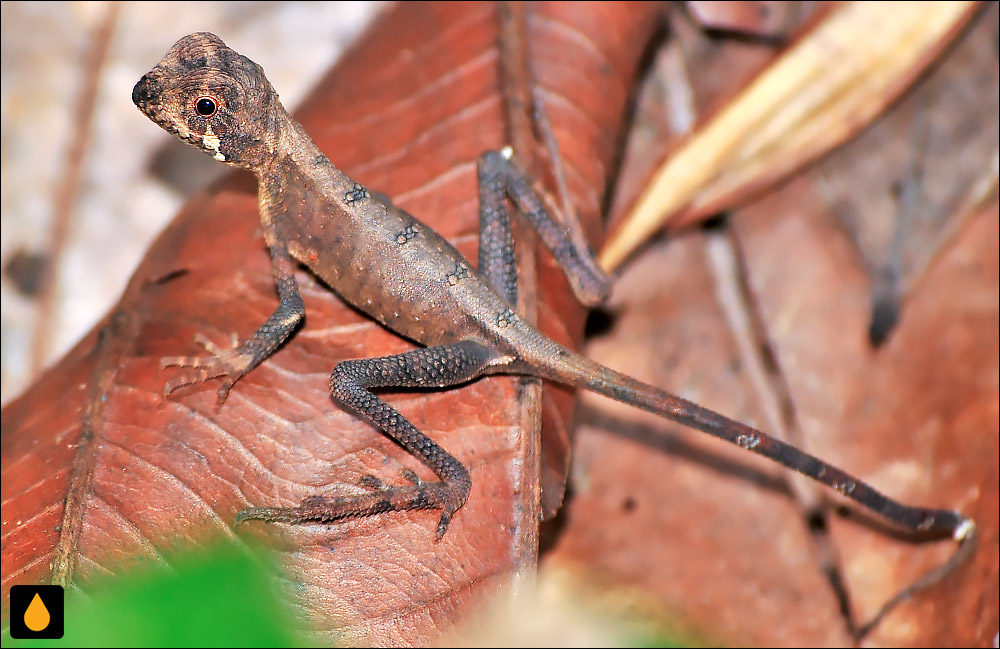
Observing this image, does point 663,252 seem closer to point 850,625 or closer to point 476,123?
point 476,123

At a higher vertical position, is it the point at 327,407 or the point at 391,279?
the point at 391,279

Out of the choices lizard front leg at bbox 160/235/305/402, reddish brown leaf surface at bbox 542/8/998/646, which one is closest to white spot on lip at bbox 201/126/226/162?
lizard front leg at bbox 160/235/305/402

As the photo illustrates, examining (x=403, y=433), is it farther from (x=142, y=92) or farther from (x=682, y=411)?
(x=142, y=92)

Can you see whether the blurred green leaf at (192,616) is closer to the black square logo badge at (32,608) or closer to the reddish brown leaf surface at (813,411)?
the black square logo badge at (32,608)

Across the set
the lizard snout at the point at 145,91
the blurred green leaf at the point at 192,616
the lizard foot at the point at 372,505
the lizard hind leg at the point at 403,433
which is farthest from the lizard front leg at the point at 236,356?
the blurred green leaf at the point at 192,616

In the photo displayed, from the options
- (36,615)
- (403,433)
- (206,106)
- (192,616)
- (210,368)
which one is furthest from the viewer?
(206,106)

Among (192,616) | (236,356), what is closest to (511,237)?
(236,356)
